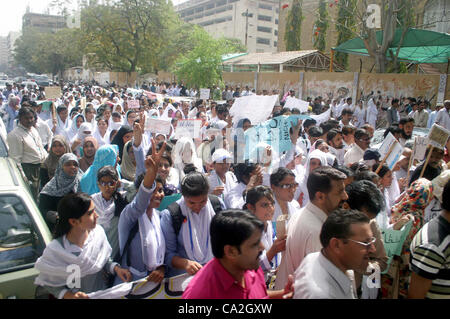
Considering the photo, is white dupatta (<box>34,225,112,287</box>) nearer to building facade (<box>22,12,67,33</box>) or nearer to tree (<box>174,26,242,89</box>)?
tree (<box>174,26,242,89</box>)

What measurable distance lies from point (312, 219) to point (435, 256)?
74 centimetres

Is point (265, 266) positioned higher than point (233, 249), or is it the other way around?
point (233, 249)

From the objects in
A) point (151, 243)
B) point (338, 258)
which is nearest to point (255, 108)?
point (151, 243)

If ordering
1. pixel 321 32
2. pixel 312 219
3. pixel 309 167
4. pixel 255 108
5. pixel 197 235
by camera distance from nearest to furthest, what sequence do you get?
pixel 312 219 < pixel 197 235 < pixel 309 167 < pixel 255 108 < pixel 321 32

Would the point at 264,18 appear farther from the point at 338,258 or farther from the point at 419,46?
the point at 338,258

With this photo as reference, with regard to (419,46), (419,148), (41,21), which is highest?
(41,21)

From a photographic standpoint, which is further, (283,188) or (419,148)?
(419,148)

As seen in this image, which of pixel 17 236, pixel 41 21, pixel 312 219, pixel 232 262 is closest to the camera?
pixel 232 262

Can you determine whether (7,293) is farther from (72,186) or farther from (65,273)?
(72,186)

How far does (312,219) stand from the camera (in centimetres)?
247

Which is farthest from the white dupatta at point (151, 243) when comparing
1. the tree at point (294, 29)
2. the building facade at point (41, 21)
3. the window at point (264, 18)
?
the building facade at point (41, 21)

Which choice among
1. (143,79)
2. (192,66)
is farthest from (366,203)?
(143,79)

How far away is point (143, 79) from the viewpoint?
127ft

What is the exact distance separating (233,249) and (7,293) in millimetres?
1685
